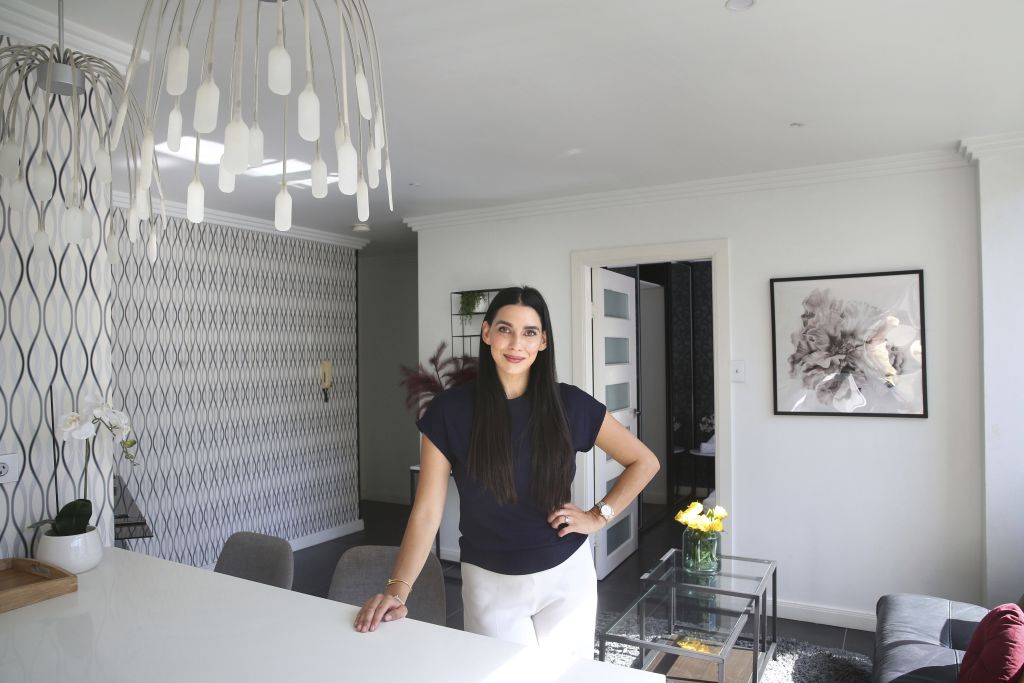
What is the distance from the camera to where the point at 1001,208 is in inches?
133

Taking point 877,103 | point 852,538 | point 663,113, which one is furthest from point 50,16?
point 852,538

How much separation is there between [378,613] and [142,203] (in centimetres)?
96

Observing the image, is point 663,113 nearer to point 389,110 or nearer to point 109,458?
point 389,110

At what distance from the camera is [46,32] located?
2162 millimetres

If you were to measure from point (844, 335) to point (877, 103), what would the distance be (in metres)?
1.35

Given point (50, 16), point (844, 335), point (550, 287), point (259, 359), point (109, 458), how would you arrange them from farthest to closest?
point (259, 359), point (550, 287), point (844, 335), point (109, 458), point (50, 16)

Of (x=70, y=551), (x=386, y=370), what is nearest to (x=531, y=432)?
(x=70, y=551)

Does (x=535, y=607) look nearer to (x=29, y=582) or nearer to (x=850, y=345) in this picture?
(x=29, y=582)

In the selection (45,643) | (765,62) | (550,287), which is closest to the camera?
(45,643)

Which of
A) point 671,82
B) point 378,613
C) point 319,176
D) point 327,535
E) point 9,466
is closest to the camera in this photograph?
point 319,176

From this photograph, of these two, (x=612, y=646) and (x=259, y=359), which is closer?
(x=612, y=646)

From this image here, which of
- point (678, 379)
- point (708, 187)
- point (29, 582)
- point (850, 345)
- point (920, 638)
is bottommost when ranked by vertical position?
point (920, 638)

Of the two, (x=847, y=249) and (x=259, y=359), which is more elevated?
(x=847, y=249)

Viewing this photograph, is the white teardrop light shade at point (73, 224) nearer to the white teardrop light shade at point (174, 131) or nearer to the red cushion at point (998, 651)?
the white teardrop light shade at point (174, 131)
